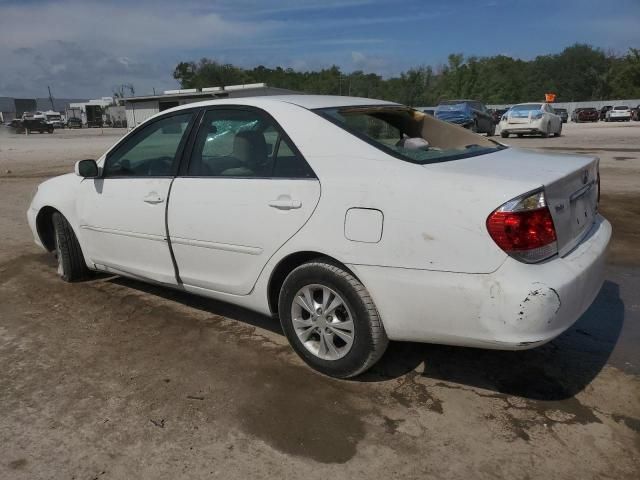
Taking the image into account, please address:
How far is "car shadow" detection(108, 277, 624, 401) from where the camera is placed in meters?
3.14

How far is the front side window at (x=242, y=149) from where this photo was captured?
330 centimetres

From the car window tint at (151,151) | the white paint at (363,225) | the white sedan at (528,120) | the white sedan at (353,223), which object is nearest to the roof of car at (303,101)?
the white sedan at (353,223)

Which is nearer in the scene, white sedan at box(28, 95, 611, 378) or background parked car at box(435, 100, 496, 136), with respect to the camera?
white sedan at box(28, 95, 611, 378)

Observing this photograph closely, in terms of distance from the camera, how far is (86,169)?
14.3 ft

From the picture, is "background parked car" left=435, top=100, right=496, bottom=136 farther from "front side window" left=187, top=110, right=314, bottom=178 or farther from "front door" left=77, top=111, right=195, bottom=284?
"front side window" left=187, top=110, right=314, bottom=178

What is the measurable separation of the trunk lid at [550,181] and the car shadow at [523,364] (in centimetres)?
84

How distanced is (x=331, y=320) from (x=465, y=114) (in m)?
21.2

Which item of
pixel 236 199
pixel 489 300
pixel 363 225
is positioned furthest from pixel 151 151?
pixel 489 300

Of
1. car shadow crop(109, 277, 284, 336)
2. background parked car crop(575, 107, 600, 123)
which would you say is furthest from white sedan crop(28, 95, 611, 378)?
background parked car crop(575, 107, 600, 123)

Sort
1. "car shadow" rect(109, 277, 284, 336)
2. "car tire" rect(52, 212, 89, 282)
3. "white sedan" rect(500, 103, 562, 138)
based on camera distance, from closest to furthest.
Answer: "car shadow" rect(109, 277, 284, 336)
"car tire" rect(52, 212, 89, 282)
"white sedan" rect(500, 103, 562, 138)

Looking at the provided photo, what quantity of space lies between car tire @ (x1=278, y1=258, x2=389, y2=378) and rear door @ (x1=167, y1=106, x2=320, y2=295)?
0.92 ft

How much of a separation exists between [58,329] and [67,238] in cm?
107

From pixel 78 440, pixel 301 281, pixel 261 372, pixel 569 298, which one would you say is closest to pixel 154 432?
pixel 78 440

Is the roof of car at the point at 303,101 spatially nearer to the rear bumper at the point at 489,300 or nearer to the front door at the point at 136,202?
the front door at the point at 136,202
